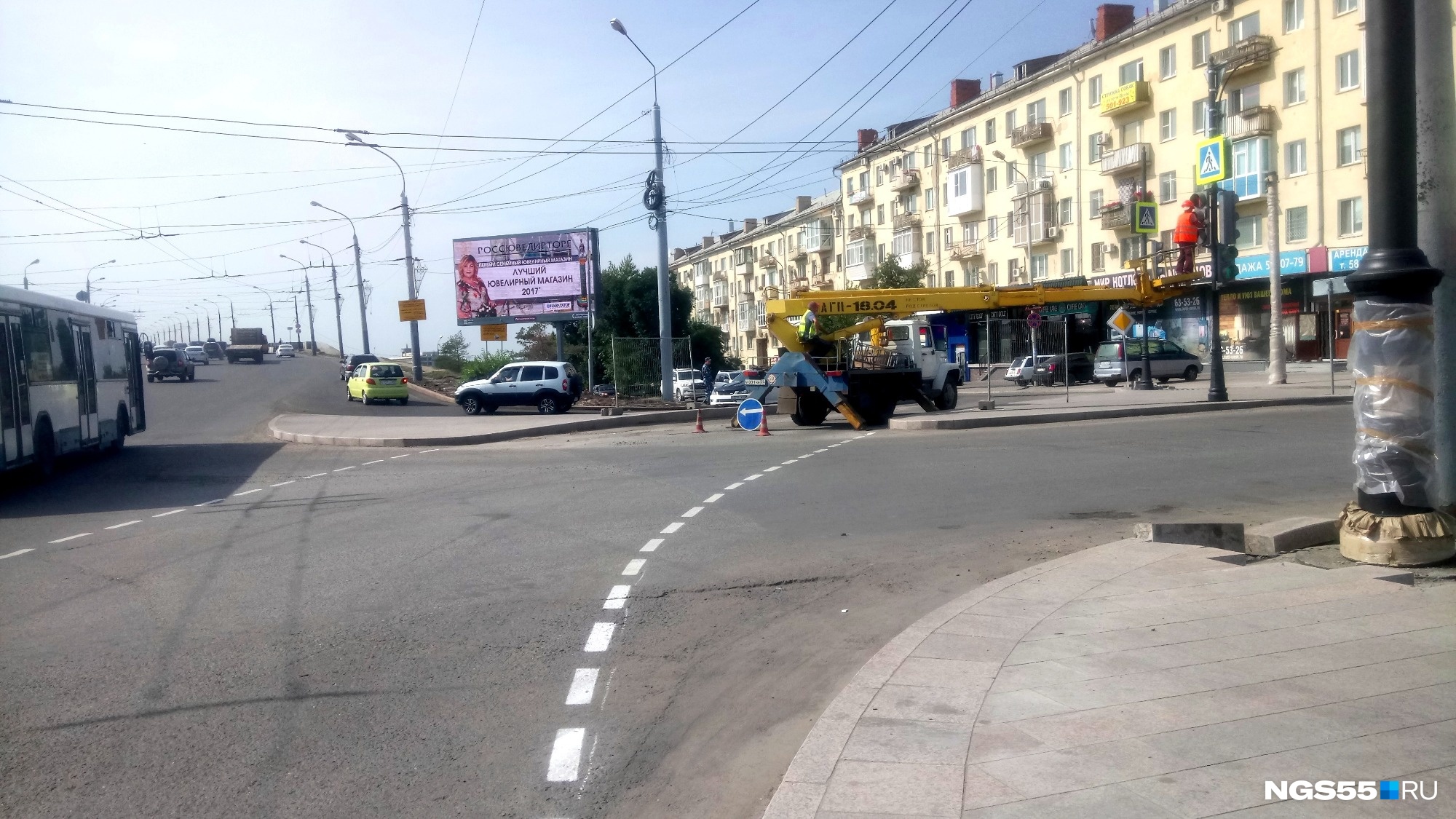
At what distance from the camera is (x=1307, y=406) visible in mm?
25203

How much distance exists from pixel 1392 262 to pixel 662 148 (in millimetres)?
28392

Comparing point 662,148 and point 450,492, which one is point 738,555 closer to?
point 450,492

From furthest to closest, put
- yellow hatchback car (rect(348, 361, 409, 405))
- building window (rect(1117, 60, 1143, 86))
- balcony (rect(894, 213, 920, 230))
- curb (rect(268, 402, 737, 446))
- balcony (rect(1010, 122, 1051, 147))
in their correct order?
balcony (rect(894, 213, 920, 230)) → balcony (rect(1010, 122, 1051, 147)) → building window (rect(1117, 60, 1143, 86)) → yellow hatchback car (rect(348, 361, 409, 405)) → curb (rect(268, 402, 737, 446))

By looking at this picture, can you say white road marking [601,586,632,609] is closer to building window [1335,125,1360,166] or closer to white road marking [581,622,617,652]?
white road marking [581,622,617,652]

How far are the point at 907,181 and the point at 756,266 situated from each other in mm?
25763

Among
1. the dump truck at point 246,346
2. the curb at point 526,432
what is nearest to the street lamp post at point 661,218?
the curb at point 526,432

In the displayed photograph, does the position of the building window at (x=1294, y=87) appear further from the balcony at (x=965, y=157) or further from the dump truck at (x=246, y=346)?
the dump truck at (x=246, y=346)

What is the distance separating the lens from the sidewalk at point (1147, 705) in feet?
13.1

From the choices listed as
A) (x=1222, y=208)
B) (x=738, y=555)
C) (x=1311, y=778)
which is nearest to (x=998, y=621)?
(x=1311, y=778)

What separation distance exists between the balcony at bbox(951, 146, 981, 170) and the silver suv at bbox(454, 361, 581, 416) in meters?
33.1

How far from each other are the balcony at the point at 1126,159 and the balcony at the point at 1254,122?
4.06m

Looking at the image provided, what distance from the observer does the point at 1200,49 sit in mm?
45875

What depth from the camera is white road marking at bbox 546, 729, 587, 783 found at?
15.2 feet

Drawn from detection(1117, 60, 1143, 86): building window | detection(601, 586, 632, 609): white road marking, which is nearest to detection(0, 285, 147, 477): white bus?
detection(601, 586, 632, 609): white road marking
